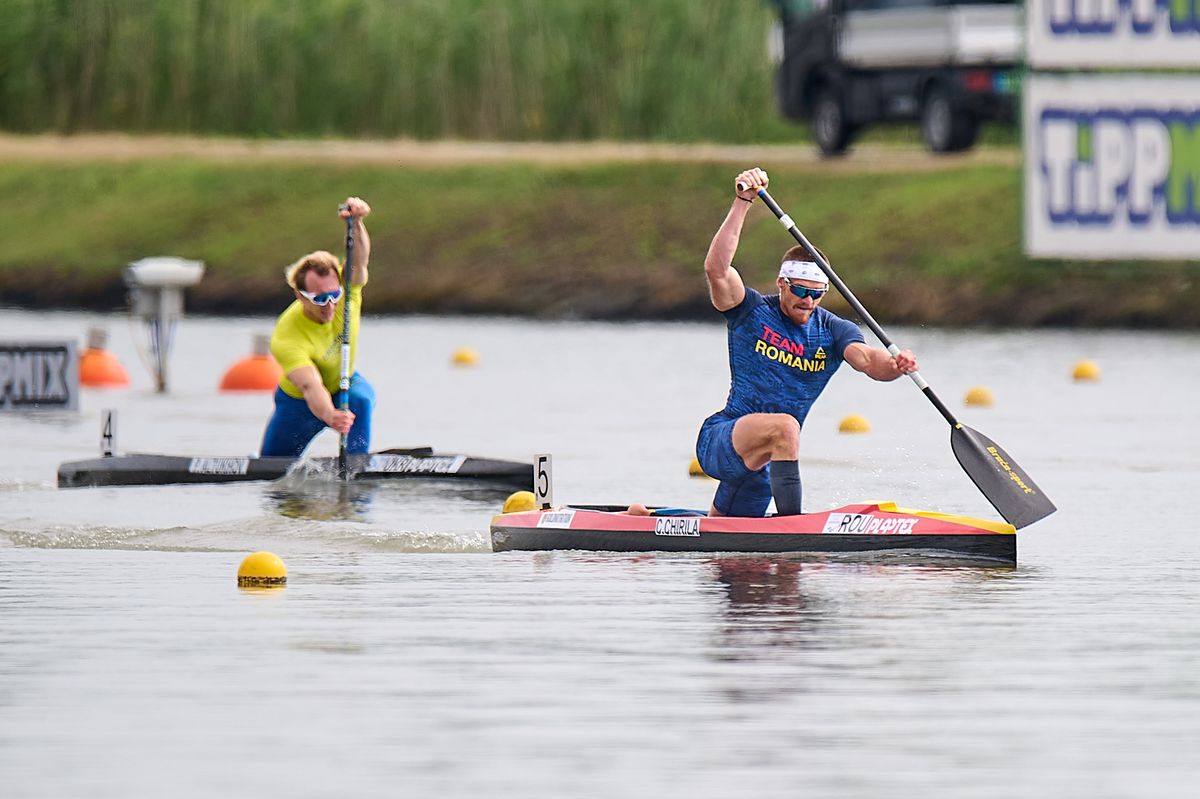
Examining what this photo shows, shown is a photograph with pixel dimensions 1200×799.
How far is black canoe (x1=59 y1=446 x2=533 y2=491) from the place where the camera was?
1750cm

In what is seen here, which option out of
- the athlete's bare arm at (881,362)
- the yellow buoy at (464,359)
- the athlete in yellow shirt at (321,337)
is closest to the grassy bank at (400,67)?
the yellow buoy at (464,359)

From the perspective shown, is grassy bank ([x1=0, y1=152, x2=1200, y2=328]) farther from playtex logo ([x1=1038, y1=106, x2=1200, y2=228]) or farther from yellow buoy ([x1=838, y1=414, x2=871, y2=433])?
yellow buoy ([x1=838, y1=414, x2=871, y2=433])

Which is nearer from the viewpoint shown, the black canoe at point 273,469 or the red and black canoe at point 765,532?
the red and black canoe at point 765,532

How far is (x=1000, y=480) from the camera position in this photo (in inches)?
558

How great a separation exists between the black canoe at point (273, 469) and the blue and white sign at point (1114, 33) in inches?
686

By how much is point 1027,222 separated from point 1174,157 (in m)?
1.82

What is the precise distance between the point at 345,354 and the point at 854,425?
6133 millimetres

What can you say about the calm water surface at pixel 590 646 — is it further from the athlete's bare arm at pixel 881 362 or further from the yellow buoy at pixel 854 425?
the yellow buoy at pixel 854 425

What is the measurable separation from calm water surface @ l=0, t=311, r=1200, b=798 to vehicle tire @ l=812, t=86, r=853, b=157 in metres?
19.6

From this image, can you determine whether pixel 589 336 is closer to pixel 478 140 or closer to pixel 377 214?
pixel 377 214

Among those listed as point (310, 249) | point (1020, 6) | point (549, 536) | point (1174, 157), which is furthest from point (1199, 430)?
point (310, 249)

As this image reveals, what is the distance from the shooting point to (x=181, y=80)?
48.7 meters

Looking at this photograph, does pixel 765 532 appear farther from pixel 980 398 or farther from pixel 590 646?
pixel 980 398

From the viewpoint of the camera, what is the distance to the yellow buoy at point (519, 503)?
→ 1576 cm
